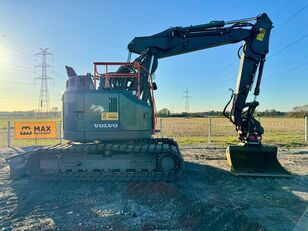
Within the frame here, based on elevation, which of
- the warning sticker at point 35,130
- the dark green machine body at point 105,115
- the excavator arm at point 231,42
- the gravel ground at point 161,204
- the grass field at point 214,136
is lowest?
the gravel ground at point 161,204

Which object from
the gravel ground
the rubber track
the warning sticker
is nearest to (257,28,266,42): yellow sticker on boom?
the gravel ground

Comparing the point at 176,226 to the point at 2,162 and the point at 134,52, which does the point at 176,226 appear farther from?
the point at 2,162

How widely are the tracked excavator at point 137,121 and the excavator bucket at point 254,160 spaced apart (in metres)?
0.03

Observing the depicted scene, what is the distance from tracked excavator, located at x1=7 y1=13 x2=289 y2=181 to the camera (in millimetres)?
7984

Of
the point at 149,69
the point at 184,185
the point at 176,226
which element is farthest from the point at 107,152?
the point at 176,226

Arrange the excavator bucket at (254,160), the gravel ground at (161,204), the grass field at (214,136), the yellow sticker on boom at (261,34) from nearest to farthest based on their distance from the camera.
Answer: the gravel ground at (161,204) → the excavator bucket at (254,160) → the yellow sticker on boom at (261,34) → the grass field at (214,136)

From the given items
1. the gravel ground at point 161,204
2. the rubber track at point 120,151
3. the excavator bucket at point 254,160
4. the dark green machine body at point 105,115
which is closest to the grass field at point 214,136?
the excavator bucket at point 254,160

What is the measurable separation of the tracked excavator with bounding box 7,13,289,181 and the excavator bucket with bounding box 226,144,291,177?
0.03m

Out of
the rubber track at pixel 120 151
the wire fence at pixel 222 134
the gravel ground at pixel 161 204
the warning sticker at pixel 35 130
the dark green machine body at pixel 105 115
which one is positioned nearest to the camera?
the gravel ground at pixel 161 204

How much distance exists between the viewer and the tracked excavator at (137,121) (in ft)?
26.2

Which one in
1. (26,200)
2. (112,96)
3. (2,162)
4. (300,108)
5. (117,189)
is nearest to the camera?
(26,200)

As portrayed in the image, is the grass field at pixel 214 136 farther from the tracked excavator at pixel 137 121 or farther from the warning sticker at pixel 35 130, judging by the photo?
the tracked excavator at pixel 137 121

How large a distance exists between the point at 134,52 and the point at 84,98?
7.65 feet

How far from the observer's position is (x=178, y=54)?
9.52m
